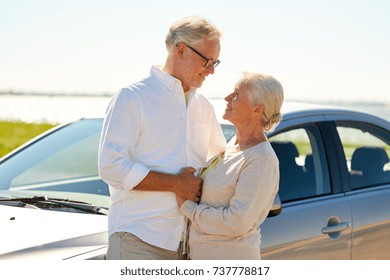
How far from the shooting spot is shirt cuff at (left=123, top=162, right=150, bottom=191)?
365 centimetres

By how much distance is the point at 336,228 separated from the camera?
5.07m

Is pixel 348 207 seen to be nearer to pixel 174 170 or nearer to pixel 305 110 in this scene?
pixel 305 110

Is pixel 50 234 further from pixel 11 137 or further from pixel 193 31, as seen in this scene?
pixel 11 137

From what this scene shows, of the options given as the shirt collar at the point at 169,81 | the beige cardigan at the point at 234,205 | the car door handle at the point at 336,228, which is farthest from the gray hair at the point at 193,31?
the car door handle at the point at 336,228

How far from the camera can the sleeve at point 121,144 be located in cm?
365

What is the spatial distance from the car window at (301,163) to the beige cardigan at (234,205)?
1220mm

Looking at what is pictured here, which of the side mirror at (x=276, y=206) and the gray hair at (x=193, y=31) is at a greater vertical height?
the gray hair at (x=193, y=31)

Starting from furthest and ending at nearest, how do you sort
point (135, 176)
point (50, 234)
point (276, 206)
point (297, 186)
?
point (297, 186)
point (276, 206)
point (50, 234)
point (135, 176)

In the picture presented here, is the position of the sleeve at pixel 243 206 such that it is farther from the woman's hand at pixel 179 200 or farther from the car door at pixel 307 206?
the car door at pixel 307 206

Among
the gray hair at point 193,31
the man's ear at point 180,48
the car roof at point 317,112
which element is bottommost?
the man's ear at point 180,48

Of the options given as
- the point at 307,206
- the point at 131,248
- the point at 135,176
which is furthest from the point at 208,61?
the point at 307,206

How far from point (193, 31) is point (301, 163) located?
5.89 feet

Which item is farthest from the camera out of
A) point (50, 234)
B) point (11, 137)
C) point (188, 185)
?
point (11, 137)

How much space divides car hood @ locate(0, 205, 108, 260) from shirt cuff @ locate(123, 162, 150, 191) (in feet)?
1.77
